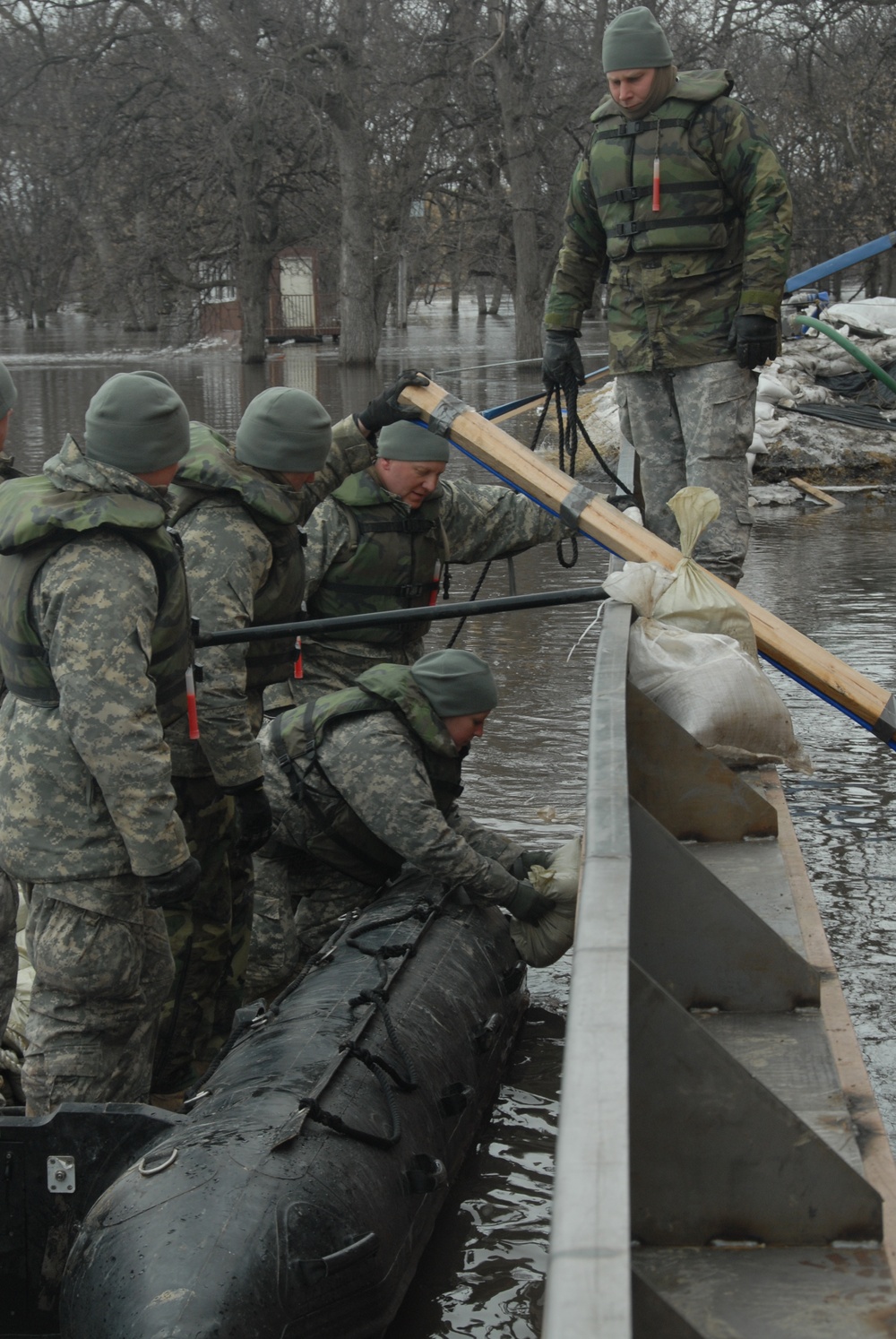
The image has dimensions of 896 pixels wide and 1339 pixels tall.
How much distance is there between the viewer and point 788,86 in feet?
115

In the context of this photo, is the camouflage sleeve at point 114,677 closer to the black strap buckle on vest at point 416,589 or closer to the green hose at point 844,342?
the black strap buckle on vest at point 416,589

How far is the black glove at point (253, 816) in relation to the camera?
4641mm

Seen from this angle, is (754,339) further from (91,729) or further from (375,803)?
(91,729)

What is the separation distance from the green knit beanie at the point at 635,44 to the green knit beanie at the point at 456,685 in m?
2.28

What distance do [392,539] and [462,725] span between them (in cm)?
138

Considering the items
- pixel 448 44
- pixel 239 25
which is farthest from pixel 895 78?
pixel 239 25

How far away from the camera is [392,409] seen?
20.1 feet

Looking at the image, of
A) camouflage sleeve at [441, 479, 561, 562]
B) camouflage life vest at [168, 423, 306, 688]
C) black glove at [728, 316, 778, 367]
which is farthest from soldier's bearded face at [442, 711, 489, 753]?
black glove at [728, 316, 778, 367]

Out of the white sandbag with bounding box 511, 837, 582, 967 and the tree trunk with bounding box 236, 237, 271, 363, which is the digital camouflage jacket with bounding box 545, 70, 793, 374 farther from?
the tree trunk with bounding box 236, 237, 271, 363

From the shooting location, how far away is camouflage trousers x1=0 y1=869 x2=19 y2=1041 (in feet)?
13.5

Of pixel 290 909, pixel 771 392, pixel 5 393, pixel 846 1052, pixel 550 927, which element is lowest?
pixel 290 909

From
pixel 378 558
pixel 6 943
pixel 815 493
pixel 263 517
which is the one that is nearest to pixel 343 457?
pixel 378 558

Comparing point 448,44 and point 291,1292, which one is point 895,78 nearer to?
point 448,44

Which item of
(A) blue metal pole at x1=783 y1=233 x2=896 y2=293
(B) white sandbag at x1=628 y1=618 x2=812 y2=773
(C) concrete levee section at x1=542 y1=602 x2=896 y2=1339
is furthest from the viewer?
(A) blue metal pole at x1=783 y1=233 x2=896 y2=293
